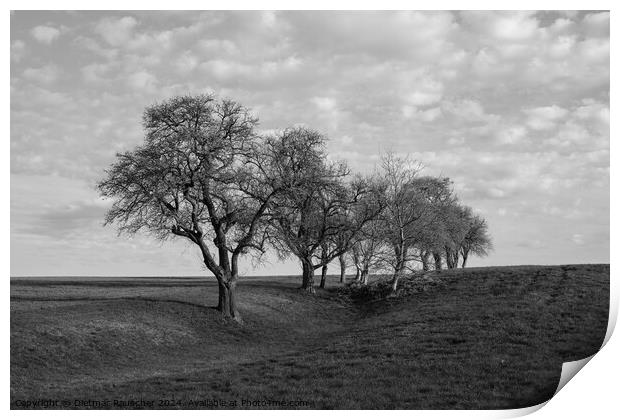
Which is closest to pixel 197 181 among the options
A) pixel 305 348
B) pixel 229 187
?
pixel 229 187

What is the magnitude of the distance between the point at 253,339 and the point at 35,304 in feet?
48.2

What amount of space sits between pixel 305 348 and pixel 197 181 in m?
12.7

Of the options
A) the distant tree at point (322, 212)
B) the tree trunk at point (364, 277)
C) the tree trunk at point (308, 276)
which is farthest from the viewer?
the tree trunk at point (364, 277)

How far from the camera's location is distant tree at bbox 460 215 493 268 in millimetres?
81688

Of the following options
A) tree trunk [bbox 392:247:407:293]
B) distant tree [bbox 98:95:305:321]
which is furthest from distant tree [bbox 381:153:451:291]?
distant tree [bbox 98:95:305:321]

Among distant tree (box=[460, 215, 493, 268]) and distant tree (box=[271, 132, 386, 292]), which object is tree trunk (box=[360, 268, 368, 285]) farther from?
distant tree (box=[460, 215, 493, 268])

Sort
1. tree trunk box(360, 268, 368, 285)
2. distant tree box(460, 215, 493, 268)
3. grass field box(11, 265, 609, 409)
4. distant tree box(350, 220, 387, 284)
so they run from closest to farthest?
grass field box(11, 265, 609, 409)
distant tree box(350, 220, 387, 284)
tree trunk box(360, 268, 368, 285)
distant tree box(460, 215, 493, 268)

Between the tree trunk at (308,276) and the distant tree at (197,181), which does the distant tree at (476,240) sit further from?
the distant tree at (197,181)

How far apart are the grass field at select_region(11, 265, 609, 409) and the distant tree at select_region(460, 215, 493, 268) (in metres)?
35.9

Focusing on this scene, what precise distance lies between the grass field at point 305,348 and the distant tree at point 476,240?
1412 inches

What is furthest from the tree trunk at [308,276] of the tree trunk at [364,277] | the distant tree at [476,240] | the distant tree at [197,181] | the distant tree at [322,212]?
the distant tree at [476,240]

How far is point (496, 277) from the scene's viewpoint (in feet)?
173

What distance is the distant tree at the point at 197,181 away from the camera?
112ft
